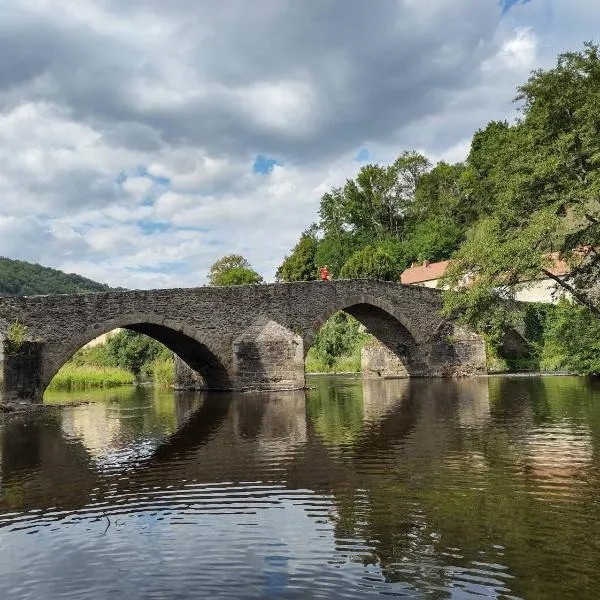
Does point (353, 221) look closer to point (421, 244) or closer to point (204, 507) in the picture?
point (421, 244)

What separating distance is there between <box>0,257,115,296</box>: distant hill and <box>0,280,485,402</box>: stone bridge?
3950 centimetres

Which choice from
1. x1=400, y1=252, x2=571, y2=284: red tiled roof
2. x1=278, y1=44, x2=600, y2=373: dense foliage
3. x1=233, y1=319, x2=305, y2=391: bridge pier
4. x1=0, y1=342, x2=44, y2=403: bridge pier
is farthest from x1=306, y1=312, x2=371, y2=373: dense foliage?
x1=0, y1=342, x2=44, y2=403: bridge pier

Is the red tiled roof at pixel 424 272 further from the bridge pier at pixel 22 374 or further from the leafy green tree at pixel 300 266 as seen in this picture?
the bridge pier at pixel 22 374

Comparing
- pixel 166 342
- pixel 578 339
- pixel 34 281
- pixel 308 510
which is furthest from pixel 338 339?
pixel 34 281

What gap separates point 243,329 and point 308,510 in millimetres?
14268

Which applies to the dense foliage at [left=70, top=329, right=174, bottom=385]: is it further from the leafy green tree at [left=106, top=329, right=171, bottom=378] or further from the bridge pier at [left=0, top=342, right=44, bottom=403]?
the bridge pier at [left=0, top=342, right=44, bottom=403]

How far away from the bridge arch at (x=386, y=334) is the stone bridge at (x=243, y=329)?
4 cm

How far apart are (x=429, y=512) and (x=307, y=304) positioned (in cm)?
1590

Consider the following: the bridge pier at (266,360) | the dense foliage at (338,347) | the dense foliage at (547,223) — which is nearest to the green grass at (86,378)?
the bridge pier at (266,360)

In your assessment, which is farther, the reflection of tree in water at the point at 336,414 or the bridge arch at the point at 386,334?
the bridge arch at the point at 386,334

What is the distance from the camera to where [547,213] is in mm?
14500

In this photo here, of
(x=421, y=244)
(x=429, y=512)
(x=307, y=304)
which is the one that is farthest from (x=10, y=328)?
(x=421, y=244)

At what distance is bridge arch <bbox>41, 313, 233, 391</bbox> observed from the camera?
626 inches

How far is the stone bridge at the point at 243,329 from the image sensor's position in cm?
1562
